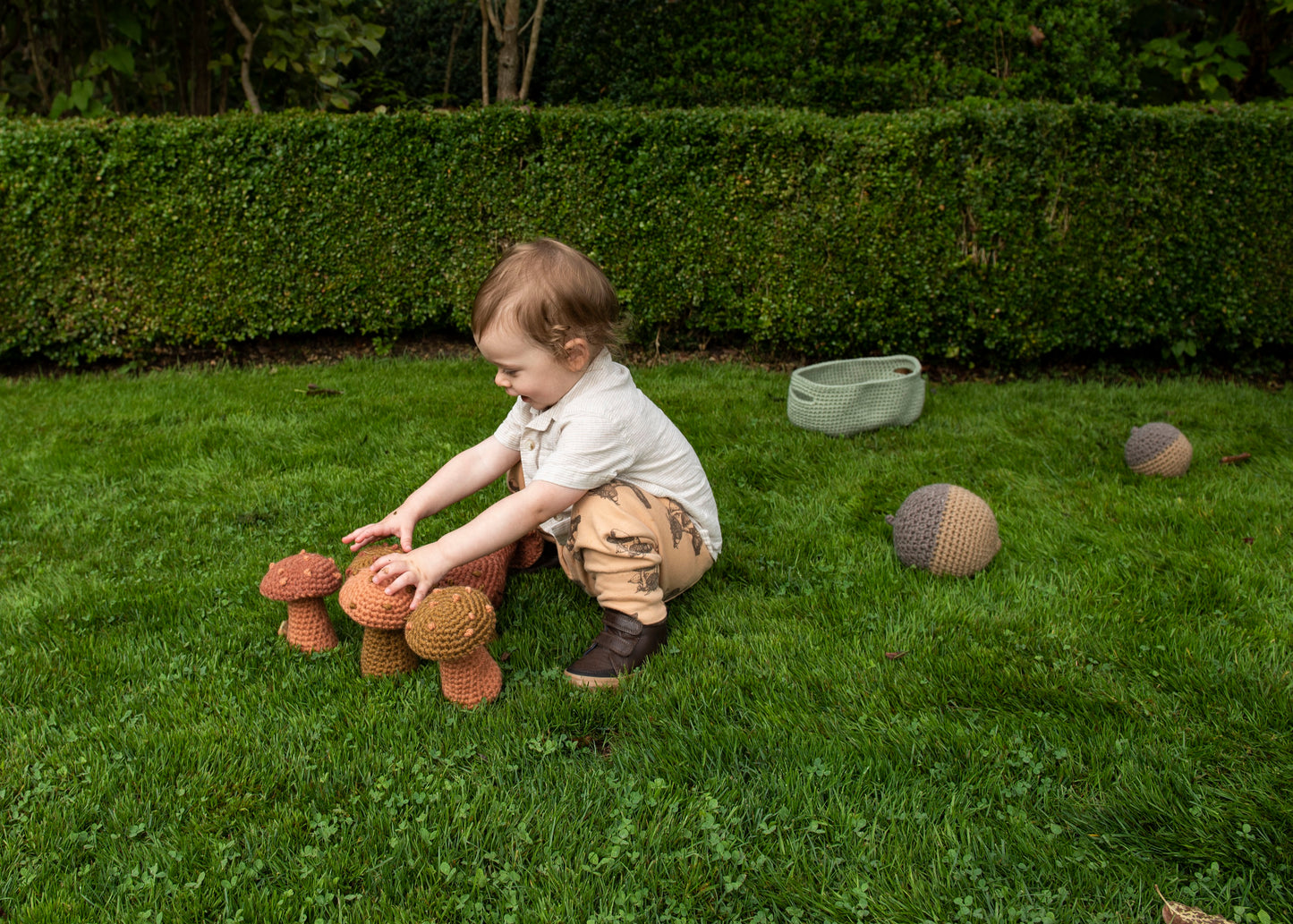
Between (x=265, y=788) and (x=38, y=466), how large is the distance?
315 cm

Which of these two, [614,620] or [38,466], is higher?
[614,620]

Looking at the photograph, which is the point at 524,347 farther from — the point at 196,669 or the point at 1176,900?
the point at 1176,900

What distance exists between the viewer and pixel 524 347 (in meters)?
2.37

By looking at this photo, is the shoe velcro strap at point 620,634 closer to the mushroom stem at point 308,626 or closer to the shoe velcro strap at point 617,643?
the shoe velcro strap at point 617,643

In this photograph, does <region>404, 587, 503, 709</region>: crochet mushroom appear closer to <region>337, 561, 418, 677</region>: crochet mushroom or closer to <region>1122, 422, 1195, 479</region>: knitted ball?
<region>337, 561, 418, 677</region>: crochet mushroom

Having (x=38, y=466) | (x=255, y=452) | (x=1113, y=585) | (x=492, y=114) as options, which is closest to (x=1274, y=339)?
(x=1113, y=585)

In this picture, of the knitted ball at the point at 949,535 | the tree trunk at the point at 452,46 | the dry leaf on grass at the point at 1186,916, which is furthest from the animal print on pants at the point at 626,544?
the tree trunk at the point at 452,46

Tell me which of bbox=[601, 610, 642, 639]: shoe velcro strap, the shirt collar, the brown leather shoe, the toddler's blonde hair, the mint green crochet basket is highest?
the toddler's blonde hair

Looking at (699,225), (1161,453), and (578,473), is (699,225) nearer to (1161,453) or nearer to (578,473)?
(1161,453)

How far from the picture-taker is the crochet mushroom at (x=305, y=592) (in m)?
2.40

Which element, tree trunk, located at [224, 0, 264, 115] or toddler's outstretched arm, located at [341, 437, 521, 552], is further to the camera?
tree trunk, located at [224, 0, 264, 115]

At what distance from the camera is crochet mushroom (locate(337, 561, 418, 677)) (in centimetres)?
225

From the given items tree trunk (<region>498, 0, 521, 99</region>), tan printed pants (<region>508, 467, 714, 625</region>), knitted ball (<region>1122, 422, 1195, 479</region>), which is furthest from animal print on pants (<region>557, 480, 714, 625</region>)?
tree trunk (<region>498, 0, 521, 99</region>)

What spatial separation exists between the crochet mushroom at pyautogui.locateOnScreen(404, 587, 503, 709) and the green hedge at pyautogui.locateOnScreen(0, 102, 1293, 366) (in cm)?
424
